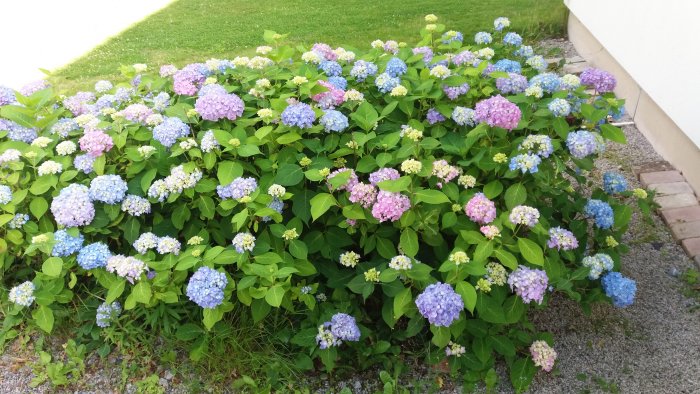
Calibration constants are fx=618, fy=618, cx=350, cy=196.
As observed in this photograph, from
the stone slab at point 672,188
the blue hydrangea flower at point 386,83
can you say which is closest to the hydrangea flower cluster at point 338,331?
the blue hydrangea flower at point 386,83

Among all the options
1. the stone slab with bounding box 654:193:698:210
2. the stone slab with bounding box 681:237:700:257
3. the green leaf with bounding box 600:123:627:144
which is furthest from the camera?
the stone slab with bounding box 654:193:698:210

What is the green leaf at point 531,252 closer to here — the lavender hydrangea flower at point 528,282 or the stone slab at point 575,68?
the lavender hydrangea flower at point 528,282

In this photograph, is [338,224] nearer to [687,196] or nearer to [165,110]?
[165,110]

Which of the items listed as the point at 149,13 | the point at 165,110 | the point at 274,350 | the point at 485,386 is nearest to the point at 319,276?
the point at 274,350

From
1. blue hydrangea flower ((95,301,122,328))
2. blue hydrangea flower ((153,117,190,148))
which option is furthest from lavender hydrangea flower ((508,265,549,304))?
blue hydrangea flower ((95,301,122,328))

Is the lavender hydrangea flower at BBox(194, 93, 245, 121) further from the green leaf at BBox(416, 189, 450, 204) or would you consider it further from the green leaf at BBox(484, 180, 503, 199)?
the green leaf at BBox(484, 180, 503, 199)

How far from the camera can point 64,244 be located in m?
2.28

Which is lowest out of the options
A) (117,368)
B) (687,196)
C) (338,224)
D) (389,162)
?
(687,196)

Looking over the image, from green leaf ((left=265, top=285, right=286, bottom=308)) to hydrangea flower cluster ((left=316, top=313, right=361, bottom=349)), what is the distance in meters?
0.29

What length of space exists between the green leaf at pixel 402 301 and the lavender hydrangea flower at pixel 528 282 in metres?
0.35

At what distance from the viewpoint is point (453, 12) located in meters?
5.88

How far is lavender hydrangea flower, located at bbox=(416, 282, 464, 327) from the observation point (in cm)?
Answer: 196

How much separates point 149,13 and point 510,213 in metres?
5.61

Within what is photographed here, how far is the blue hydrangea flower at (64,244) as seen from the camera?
7.45ft
